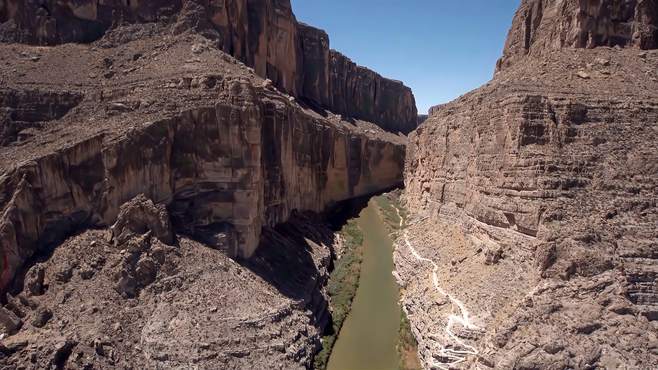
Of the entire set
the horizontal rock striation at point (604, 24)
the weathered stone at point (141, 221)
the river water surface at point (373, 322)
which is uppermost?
the horizontal rock striation at point (604, 24)

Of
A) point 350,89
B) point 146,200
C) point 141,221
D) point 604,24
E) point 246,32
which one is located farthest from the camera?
point 350,89

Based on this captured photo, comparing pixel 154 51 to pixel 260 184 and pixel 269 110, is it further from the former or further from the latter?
pixel 260 184

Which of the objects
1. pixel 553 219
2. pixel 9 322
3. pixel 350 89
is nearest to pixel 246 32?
pixel 9 322

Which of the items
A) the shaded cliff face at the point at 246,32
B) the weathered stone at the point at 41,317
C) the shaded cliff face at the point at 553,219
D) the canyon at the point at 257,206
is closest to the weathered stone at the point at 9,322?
the canyon at the point at 257,206

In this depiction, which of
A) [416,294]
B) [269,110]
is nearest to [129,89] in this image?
[269,110]

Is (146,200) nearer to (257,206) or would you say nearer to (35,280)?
(35,280)

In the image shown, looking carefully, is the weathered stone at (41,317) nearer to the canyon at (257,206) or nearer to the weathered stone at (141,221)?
the canyon at (257,206)
